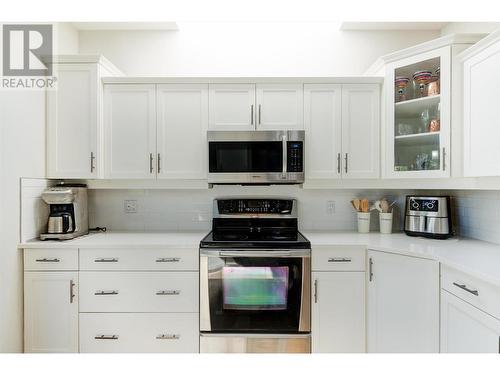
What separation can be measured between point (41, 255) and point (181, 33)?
198cm

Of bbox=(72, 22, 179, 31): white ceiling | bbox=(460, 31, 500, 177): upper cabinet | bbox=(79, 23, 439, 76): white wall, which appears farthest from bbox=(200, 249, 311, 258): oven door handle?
bbox=(72, 22, 179, 31): white ceiling

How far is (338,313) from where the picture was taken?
73.0 inches

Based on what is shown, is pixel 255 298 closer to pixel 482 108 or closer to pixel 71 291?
pixel 71 291

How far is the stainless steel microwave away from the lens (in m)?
2.07

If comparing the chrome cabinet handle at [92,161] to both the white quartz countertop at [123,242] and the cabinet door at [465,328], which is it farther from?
the cabinet door at [465,328]

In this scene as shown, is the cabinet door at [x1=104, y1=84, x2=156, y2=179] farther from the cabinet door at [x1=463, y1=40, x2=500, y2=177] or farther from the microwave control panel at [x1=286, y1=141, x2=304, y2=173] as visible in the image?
the cabinet door at [x1=463, y1=40, x2=500, y2=177]

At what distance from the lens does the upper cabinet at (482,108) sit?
4.82 ft

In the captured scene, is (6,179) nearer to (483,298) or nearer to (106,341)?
(106,341)

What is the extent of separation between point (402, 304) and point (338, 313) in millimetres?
381

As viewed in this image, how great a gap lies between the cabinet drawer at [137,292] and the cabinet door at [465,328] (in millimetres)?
1398

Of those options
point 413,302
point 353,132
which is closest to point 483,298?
point 413,302

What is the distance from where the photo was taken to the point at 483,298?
1.22m

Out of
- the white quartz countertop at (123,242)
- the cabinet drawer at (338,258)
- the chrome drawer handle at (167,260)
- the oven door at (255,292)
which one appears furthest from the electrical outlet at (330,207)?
the chrome drawer handle at (167,260)

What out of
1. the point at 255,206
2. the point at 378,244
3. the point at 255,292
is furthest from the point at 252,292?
the point at 378,244
